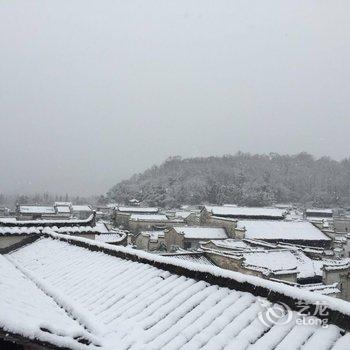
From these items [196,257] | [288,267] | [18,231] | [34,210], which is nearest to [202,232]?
[196,257]

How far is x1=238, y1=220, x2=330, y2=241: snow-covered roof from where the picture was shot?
151 feet

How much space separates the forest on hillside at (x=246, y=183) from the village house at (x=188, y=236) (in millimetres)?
58223

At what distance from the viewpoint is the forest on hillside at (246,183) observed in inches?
4240

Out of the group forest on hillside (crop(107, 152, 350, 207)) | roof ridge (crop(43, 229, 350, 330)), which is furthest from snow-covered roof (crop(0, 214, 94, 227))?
forest on hillside (crop(107, 152, 350, 207))

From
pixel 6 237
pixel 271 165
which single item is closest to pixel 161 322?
pixel 6 237

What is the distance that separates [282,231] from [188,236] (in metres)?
12.4

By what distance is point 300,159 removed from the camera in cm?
18125

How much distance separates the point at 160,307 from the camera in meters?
6.81

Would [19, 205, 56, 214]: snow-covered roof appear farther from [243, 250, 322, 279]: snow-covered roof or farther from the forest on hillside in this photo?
[243, 250, 322, 279]: snow-covered roof

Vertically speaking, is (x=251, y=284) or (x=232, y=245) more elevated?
(x=251, y=284)

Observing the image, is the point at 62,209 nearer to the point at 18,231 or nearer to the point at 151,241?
the point at 151,241

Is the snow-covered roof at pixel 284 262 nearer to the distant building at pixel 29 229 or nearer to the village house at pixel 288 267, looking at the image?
the village house at pixel 288 267

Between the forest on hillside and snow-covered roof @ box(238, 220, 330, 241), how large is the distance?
52.7 metres

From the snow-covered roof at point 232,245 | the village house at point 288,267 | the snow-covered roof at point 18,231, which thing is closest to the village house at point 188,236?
the snow-covered roof at point 232,245
